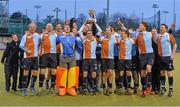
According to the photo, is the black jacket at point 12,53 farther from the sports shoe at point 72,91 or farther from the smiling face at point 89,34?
the smiling face at point 89,34

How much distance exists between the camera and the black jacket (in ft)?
36.4

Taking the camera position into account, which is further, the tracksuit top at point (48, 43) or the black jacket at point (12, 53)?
the black jacket at point (12, 53)

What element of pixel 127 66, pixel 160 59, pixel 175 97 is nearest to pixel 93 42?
pixel 127 66

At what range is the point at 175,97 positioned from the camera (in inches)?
414

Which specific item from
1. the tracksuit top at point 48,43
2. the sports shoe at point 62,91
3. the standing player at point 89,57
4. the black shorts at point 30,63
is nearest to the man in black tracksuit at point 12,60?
the black shorts at point 30,63

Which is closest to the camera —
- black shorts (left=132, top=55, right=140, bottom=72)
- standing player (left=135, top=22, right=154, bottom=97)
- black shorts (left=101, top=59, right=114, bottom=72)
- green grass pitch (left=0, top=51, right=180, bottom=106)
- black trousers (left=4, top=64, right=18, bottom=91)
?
green grass pitch (left=0, top=51, right=180, bottom=106)

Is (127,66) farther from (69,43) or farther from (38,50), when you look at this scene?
(38,50)

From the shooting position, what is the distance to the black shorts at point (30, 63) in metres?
10.6

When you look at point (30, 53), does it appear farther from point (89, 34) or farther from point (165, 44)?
point (165, 44)

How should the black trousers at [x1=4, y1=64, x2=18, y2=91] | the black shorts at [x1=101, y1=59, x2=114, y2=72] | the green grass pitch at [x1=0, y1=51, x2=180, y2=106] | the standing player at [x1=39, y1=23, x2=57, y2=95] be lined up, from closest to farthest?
the green grass pitch at [x1=0, y1=51, x2=180, y2=106] → the standing player at [x1=39, y1=23, x2=57, y2=95] → the black shorts at [x1=101, y1=59, x2=114, y2=72] → the black trousers at [x1=4, y1=64, x2=18, y2=91]

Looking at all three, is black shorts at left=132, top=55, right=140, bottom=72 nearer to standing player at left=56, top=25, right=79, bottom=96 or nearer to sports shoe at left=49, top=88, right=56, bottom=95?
standing player at left=56, top=25, right=79, bottom=96

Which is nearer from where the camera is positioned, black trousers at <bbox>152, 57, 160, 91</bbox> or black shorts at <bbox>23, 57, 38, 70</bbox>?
black shorts at <bbox>23, 57, 38, 70</bbox>

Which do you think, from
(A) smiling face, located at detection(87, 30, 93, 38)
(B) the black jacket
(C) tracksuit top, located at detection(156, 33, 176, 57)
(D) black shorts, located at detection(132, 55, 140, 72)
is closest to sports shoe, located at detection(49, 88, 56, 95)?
(B) the black jacket

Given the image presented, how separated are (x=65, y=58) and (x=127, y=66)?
1.60 meters
